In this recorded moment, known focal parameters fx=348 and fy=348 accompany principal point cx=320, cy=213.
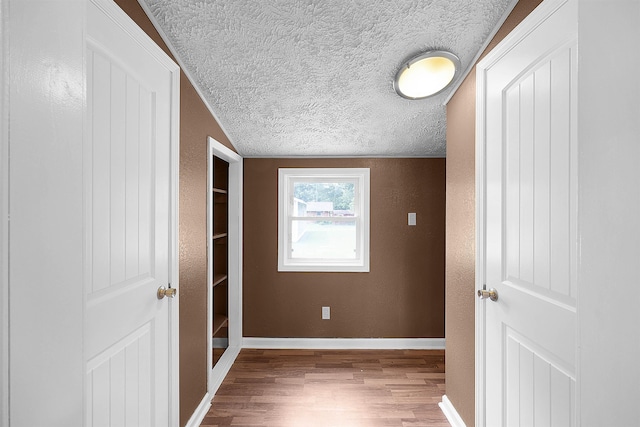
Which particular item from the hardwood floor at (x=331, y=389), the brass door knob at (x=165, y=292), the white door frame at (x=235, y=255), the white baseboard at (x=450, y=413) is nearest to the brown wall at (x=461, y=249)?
the white baseboard at (x=450, y=413)

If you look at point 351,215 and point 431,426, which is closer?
point 431,426

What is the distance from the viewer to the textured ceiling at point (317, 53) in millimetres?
1484

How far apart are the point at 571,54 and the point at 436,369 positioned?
96.8 inches

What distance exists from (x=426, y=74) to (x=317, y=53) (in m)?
0.60

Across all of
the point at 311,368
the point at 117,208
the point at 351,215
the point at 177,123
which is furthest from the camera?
the point at 351,215

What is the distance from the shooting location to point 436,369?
2.80 meters

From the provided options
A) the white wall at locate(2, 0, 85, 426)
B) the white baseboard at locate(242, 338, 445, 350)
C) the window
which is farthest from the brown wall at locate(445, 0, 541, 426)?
the white wall at locate(2, 0, 85, 426)

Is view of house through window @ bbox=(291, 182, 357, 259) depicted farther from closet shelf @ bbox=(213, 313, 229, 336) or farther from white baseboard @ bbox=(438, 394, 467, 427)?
white baseboard @ bbox=(438, 394, 467, 427)

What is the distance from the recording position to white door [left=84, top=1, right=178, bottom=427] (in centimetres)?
112

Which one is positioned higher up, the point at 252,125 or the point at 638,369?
the point at 252,125

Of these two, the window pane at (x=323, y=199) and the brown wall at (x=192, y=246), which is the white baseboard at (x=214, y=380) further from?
the window pane at (x=323, y=199)

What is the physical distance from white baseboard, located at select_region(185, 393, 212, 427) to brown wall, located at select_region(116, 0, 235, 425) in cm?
3

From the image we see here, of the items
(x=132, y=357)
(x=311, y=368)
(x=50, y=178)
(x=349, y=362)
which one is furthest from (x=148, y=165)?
(x=349, y=362)

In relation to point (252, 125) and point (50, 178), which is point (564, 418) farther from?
point (252, 125)
